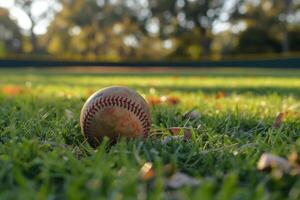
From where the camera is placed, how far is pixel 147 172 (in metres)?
1.67

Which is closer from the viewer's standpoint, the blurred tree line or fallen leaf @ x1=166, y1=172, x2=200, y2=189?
fallen leaf @ x1=166, y1=172, x2=200, y2=189

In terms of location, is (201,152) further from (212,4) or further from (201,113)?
(212,4)

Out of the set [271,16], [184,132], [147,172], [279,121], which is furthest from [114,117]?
[271,16]

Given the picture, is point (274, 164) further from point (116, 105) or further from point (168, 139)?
point (116, 105)

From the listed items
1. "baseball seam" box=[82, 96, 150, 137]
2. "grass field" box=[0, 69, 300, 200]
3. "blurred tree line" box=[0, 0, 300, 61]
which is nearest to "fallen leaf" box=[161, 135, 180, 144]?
"grass field" box=[0, 69, 300, 200]

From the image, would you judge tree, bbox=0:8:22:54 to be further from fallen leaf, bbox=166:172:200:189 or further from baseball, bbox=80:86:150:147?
fallen leaf, bbox=166:172:200:189

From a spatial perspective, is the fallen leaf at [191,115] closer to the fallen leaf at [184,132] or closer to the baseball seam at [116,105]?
the fallen leaf at [184,132]

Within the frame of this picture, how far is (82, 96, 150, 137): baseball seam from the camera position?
2387mm

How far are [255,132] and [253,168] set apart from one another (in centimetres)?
93

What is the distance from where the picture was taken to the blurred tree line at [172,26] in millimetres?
42000

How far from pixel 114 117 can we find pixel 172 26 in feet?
149

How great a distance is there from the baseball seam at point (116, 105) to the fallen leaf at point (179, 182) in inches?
31.2

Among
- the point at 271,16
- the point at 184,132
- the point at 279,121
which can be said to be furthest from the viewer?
the point at 271,16

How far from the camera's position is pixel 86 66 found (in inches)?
1267
